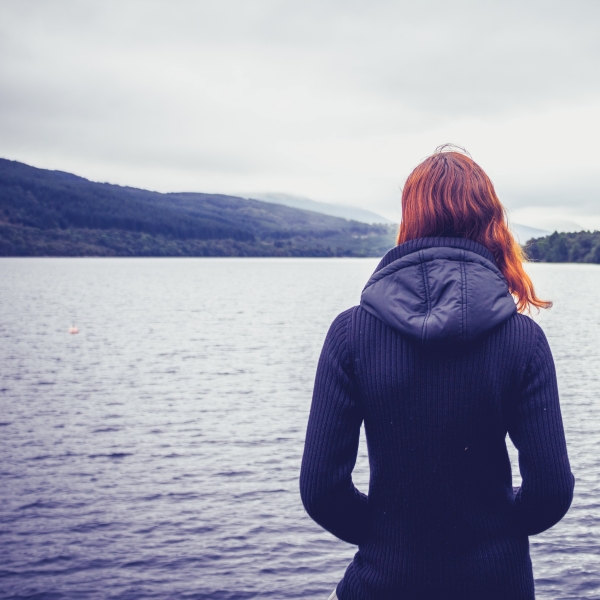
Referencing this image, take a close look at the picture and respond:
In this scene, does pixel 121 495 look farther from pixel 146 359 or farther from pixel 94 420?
pixel 146 359

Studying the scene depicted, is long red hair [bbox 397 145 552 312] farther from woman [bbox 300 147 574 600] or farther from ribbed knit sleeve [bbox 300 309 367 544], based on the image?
ribbed knit sleeve [bbox 300 309 367 544]

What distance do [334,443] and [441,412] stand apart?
16.2 inches

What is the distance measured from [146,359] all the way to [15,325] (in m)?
17.7

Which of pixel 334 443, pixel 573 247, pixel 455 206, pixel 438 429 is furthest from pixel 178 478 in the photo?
pixel 573 247

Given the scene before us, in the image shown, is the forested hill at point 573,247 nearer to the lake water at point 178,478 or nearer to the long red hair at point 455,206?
the lake water at point 178,478

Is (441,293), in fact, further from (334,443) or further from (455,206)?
(334,443)

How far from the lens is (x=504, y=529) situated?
2.67 meters

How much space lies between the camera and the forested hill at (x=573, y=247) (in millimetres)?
176500

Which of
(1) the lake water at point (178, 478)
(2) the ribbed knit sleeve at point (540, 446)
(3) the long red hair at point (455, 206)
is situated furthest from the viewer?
(1) the lake water at point (178, 478)

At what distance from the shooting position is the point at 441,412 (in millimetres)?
2518

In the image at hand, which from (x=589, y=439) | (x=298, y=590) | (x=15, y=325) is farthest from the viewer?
(x=15, y=325)

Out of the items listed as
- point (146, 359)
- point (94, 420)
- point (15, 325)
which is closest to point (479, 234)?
point (94, 420)

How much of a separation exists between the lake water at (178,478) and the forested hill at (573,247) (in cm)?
14968

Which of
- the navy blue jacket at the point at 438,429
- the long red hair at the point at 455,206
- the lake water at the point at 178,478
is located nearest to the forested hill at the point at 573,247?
the lake water at the point at 178,478
